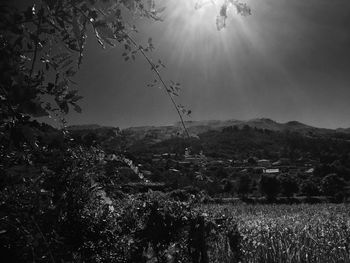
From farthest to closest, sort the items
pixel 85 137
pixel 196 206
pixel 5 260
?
pixel 196 206 < pixel 85 137 < pixel 5 260

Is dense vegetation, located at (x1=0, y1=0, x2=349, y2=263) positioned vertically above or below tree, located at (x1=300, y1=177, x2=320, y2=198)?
above

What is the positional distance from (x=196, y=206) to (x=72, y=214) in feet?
4.62

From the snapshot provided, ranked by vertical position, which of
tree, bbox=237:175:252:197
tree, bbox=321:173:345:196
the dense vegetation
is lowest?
tree, bbox=237:175:252:197

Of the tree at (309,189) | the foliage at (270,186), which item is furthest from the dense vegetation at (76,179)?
the tree at (309,189)

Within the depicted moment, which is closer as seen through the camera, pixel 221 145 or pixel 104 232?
pixel 104 232

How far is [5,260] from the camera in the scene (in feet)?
8.60

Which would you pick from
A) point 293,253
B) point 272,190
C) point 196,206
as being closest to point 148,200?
point 196,206

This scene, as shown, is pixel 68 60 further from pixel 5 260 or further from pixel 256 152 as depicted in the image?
pixel 256 152

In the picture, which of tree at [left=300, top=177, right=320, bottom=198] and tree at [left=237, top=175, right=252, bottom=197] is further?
tree at [left=237, top=175, right=252, bottom=197]

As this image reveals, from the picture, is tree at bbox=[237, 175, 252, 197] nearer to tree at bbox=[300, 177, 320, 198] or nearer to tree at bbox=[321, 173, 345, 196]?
tree at bbox=[300, 177, 320, 198]

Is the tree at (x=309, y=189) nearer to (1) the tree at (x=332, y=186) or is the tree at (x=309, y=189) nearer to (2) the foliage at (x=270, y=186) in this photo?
(1) the tree at (x=332, y=186)

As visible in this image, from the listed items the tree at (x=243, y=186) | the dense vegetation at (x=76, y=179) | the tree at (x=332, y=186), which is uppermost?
the dense vegetation at (x=76, y=179)

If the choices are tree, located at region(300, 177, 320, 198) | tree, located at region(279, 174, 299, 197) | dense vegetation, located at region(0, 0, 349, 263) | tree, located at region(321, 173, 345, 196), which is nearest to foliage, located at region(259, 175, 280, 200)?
tree, located at region(279, 174, 299, 197)

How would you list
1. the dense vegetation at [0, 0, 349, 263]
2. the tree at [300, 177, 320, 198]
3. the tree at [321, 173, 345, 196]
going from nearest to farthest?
the dense vegetation at [0, 0, 349, 263] < the tree at [321, 173, 345, 196] < the tree at [300, 177, 320, 198]
